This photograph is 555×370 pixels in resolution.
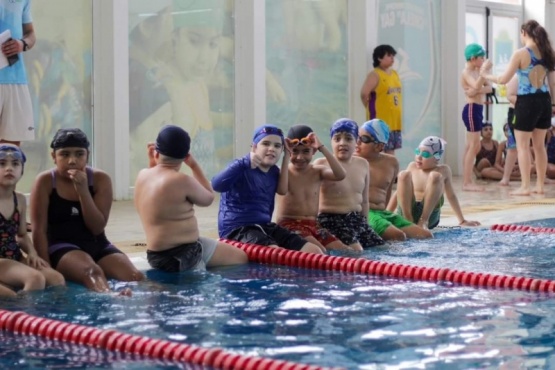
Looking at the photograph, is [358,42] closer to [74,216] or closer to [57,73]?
[57,73]

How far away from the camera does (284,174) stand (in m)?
7.71

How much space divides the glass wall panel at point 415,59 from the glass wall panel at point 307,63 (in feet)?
3.51

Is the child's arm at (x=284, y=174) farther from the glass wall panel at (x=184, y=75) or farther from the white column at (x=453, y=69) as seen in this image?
the white column at (x=453, y=69)

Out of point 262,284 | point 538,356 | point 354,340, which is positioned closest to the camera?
point 538,356

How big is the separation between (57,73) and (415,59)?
274 inches

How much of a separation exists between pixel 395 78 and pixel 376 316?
393 inches

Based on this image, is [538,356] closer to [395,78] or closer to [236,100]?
[236,100]

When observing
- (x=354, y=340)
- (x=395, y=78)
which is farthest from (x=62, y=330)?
(x=395, y=78)

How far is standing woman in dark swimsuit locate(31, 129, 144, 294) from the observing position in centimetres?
637

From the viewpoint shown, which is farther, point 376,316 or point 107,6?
point 107,6

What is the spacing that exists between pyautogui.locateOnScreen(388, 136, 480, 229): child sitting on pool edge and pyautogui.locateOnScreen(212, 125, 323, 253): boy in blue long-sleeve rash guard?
1622 mm

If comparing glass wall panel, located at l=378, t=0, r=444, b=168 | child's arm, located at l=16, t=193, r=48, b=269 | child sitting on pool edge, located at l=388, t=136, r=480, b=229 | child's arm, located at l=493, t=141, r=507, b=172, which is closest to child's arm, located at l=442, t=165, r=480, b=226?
child sitting on pool edge, located at l=388, t=136, r=480, b=229

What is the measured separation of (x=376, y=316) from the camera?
5.32m

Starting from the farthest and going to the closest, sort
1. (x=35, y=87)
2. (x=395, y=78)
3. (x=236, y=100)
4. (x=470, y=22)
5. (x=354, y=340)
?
(x=470, y=22), (x=395, y=78), (x=236, y=100), (x=35, y=87), (x=354, y=340)
